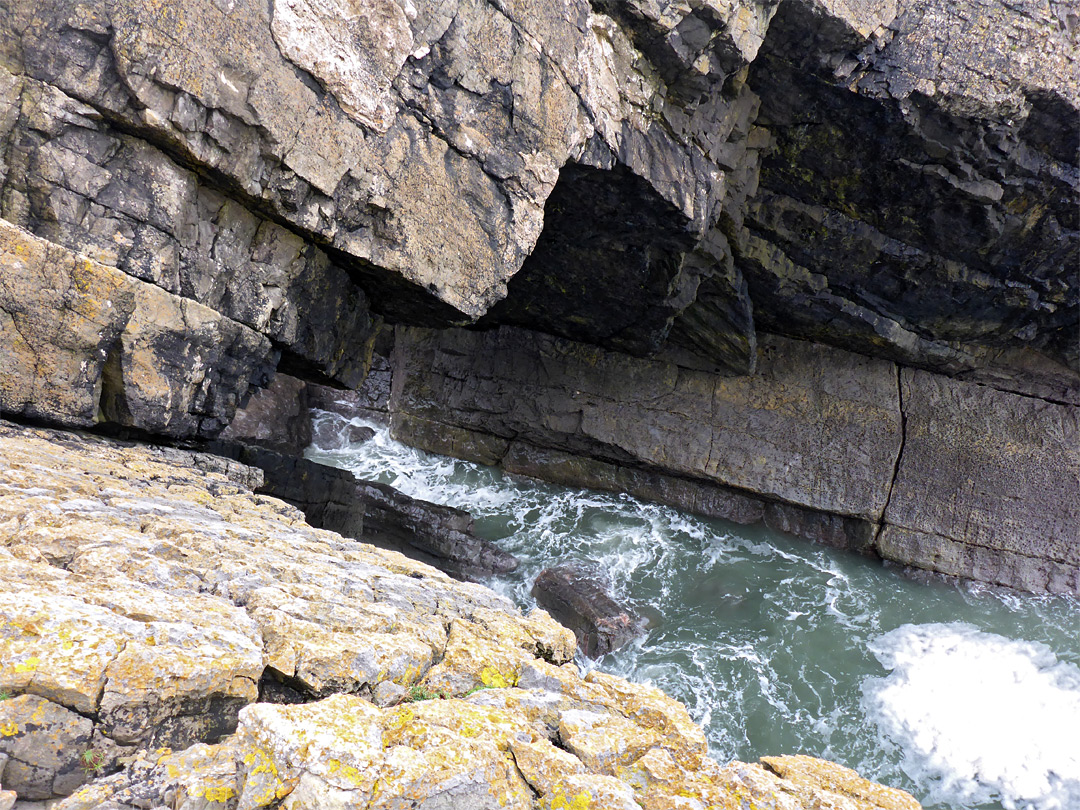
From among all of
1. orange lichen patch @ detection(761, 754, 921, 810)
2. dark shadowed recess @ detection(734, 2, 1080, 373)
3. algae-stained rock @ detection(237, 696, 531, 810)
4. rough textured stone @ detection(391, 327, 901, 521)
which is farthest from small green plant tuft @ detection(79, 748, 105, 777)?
rough textured stone @ detection(391, 327, 901, 521)

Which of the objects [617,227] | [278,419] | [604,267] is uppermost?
[617,227]

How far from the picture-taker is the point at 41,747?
1929mm

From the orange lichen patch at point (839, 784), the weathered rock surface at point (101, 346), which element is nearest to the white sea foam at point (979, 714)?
the orange lichen patch at point (839, 784)

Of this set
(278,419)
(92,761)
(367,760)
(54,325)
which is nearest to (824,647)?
(367,760)

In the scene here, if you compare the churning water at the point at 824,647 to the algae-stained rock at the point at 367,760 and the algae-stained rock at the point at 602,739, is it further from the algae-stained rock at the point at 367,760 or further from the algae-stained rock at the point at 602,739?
the algae-stained rock at the point at 367,760

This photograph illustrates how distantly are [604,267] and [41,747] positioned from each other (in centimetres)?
986

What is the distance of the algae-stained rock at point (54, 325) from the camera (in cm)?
567

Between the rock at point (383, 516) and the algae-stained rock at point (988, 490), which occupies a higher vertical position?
the algae-stained rock at point (988, 490)

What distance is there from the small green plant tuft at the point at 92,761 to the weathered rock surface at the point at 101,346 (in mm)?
5267

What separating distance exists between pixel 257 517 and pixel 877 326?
11265 mm

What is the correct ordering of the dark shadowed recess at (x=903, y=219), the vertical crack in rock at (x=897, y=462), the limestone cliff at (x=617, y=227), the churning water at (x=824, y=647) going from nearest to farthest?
the limestone cliff at (x=617, y=227), the churning water at (x=824, y=647), the dark shadowed recess at (x=903, y=219), the vertical crack in rock at (x=897, y=462)

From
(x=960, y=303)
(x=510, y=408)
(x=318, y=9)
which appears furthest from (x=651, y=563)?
(x=318, y=9)

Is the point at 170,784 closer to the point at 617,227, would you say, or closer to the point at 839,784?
the point at 839,784

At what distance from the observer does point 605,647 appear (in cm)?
946
